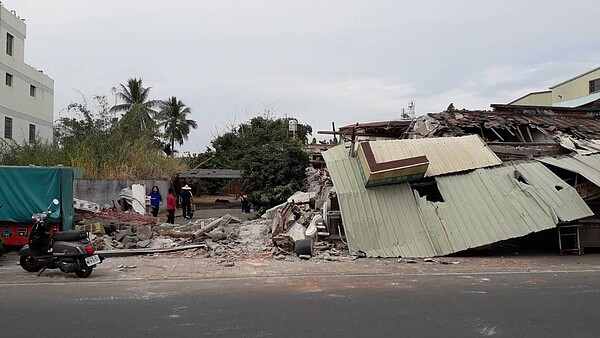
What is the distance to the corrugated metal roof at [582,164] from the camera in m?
12.3

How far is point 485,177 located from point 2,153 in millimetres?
22851

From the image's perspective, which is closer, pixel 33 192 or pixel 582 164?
pixel 33 192

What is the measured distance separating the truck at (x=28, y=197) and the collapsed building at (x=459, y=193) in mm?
7200

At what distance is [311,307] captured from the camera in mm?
6801

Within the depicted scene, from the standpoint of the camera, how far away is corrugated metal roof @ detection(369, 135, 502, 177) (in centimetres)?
1345

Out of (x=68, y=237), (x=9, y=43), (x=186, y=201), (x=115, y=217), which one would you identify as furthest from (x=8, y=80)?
(x=68, y=237)

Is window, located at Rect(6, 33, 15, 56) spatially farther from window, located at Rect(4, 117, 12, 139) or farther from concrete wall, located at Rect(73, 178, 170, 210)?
concrete wall, located at Rect(73, 178, 170, 210)

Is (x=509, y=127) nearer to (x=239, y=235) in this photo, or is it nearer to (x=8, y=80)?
(x=239, y=235)

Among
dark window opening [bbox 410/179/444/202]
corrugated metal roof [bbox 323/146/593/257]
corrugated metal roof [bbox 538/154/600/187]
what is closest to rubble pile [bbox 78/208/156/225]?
corrugated metal roof [bbox 323/146/593/257]

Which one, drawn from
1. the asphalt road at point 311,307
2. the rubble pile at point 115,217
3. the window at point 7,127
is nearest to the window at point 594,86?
the asphalt road at point 311,307

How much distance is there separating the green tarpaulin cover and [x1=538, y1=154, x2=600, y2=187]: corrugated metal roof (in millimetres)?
13130

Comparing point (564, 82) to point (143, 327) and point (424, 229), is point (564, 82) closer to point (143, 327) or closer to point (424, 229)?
point (424, 229)

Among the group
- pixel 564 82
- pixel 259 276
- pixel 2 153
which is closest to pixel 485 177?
pixel 259 276

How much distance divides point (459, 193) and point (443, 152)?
171 centimetres
